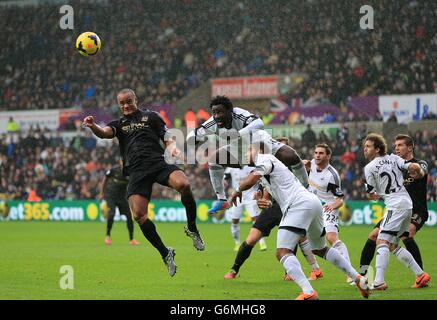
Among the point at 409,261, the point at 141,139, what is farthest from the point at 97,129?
the point at 409,261

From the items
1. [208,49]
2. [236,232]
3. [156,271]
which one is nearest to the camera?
[156,271]

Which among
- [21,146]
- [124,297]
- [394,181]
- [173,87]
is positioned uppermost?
[173,87]

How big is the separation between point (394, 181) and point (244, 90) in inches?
759

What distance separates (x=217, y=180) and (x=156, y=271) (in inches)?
76.1

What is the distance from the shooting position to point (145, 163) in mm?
11195

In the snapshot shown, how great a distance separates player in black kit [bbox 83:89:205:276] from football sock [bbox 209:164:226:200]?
95 cm

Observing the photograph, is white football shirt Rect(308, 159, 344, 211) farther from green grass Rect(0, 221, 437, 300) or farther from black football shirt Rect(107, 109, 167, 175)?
black football shirt Rect(107, 109, 167, 175)

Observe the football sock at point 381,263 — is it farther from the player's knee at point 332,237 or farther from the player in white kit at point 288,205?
the player's knee at point 332,237

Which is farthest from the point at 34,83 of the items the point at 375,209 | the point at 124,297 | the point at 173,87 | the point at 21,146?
the point at 124,297

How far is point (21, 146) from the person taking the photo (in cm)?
3169

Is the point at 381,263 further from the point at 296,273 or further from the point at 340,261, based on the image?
the point at 296,273

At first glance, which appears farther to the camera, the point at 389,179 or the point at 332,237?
the point at 332,237
